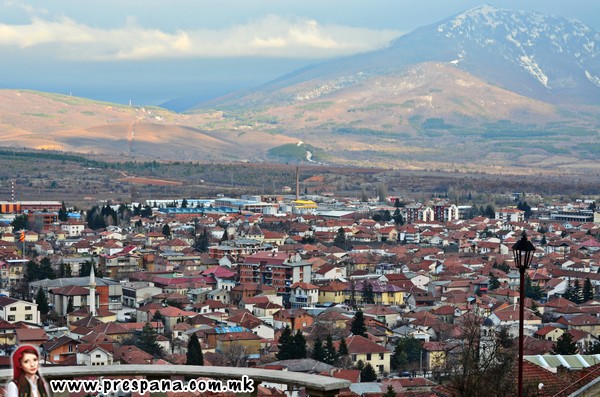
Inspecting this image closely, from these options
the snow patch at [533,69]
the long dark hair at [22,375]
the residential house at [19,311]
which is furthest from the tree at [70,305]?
the snow patch at [533,69]

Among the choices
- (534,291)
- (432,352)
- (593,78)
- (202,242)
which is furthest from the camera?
(593,78)

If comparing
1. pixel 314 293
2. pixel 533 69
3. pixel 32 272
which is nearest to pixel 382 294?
pixel 314 293

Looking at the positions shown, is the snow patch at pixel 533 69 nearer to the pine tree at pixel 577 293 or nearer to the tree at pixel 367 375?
the pine tree at pixel 577 293

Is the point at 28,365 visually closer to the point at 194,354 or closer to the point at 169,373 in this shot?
the point at 169,373

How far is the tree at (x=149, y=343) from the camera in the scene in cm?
1939

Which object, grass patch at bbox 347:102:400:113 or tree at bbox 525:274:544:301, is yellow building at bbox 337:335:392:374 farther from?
grass patch at bbox 347:102:400:113

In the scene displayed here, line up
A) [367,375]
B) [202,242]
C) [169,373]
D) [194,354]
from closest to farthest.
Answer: [169,373]
[367,375]
[194,354]
[202,242]

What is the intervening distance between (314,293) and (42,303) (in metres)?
6.19

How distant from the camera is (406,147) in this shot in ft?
368

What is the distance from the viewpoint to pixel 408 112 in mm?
131750

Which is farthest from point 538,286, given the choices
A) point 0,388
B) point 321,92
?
point 321,92

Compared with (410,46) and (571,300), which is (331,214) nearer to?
(571,300)

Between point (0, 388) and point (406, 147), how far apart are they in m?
109

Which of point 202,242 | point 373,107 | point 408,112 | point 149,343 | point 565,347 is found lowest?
point 149,343
